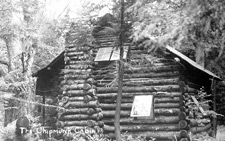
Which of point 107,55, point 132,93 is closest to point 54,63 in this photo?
point 107,55

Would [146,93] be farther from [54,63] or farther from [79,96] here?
[54,63]

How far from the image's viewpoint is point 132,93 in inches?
642

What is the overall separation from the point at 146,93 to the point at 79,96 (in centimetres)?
320

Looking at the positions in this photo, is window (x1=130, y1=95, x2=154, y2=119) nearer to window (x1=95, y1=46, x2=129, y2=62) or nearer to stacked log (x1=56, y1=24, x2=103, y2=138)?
stacked log (x1=56, y1=24, x2=103, y2=138)

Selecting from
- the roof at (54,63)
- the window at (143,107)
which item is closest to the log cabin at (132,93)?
the window at (143,107)

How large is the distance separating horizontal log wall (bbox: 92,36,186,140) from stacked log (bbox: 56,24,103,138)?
52cm

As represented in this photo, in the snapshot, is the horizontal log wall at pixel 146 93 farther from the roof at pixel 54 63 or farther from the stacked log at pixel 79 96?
the roof at pixel 54 63

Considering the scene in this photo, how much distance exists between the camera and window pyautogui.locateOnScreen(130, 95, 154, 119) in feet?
49.6

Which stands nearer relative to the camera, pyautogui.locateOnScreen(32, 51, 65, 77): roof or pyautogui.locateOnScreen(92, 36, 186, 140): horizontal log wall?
pyautogui.locateOnScreen(92, 36, 186, 140): horizontal log wall

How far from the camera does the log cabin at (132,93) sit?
50.6 ft

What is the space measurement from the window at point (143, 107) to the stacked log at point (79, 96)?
1702mm

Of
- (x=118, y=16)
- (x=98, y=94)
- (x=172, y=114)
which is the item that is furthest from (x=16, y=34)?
(x=172, y=114)

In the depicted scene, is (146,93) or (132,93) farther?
(132,93)

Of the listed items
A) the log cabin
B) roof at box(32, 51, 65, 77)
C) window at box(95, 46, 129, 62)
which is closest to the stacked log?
the log cabin
